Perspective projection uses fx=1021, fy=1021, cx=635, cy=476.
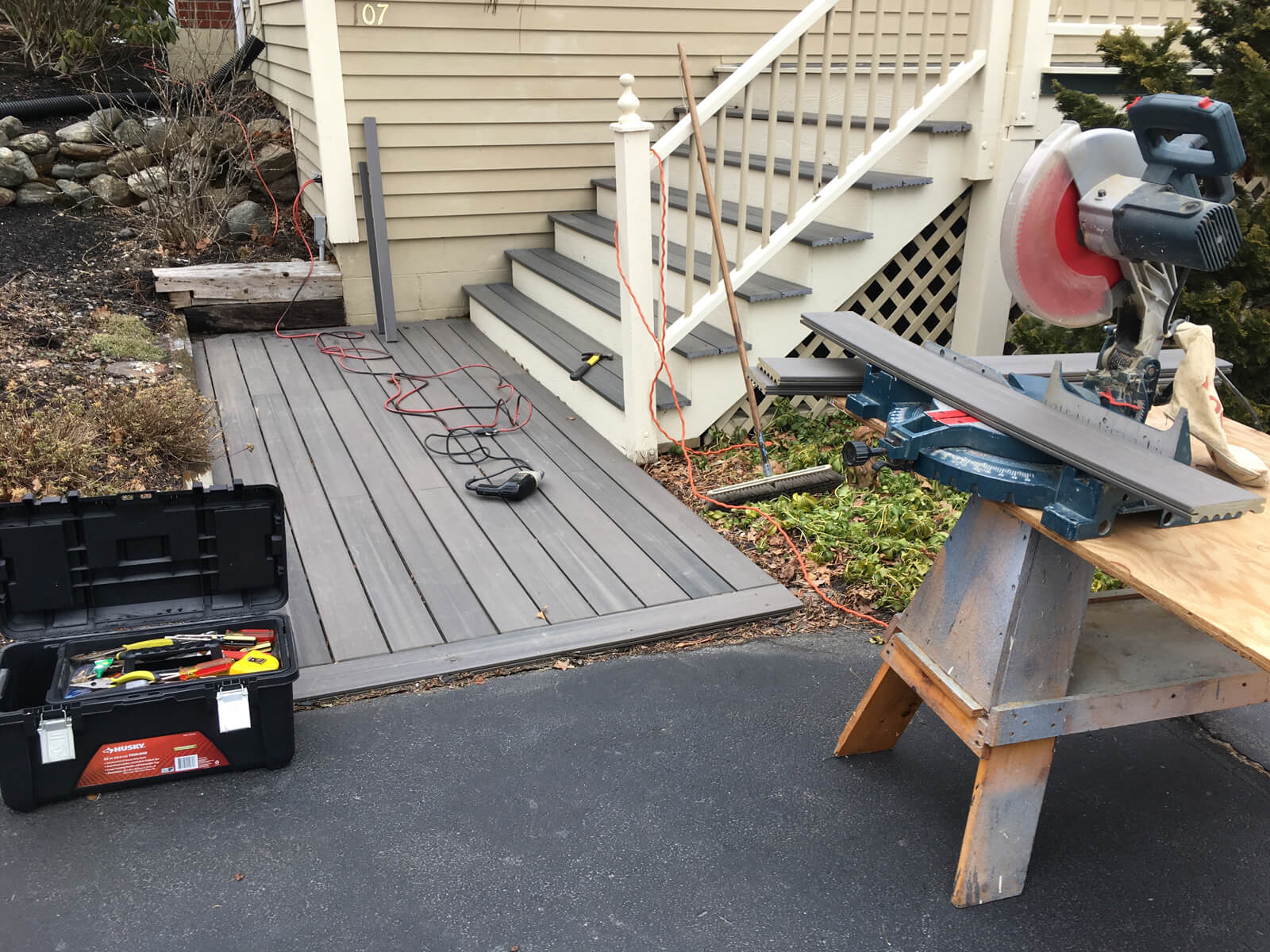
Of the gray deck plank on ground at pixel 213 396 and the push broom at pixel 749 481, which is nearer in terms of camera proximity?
the push broom at pixel 749 481

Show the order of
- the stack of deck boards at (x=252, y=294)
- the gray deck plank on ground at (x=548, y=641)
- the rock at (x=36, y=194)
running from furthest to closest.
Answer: the rock at (x=36, y=194) → the stack of deck boards at (x=252, y=294) → the gray deck plank on ground at (x=548, y=641)

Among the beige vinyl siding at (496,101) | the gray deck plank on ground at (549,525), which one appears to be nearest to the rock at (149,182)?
the beige vinyl siding at (496,101)

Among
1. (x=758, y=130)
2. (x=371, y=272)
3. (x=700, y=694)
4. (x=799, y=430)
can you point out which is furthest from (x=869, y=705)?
(x=371, y=272)

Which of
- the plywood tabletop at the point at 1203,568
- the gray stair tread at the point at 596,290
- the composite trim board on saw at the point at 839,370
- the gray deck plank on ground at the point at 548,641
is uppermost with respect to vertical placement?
the composite trim board on saw at the point at 839,370

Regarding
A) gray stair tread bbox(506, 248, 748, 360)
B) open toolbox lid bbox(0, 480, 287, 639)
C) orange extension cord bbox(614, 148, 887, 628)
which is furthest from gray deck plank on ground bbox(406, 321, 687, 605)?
open toolbox lid bbox(0, 480, 287, 639)

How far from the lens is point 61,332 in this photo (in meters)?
4.70

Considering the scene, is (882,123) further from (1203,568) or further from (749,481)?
(1203,568)

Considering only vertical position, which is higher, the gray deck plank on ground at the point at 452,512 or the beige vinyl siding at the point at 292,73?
the beige vinyl siding at the point at 292,73

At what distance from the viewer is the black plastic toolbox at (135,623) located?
7.01 feet

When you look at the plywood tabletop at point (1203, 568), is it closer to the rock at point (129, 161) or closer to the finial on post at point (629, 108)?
the finial on post at point (629, 108)

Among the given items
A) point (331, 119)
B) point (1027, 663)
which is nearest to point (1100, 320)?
point (1027, 663)

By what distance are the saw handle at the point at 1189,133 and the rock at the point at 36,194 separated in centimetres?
674

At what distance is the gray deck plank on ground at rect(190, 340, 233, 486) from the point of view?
3832 millimetres

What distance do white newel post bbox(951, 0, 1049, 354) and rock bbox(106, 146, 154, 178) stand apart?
5.11m
